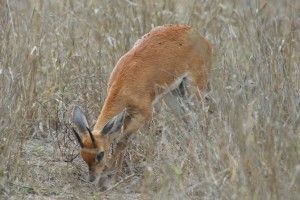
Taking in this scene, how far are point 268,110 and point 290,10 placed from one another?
2.06 metres

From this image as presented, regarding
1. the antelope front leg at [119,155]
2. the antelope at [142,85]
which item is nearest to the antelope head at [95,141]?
the antelope at [142,85]

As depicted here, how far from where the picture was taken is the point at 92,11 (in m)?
9.43

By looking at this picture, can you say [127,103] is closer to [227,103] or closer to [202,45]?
[202,45]

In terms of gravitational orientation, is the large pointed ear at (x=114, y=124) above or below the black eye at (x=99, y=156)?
above

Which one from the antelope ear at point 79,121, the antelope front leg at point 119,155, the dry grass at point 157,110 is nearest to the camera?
the dry grass at point 157,110

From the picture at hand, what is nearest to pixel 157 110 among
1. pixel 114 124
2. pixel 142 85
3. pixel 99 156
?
pixel 142 85

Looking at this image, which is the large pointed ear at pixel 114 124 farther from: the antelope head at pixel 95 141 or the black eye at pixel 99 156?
the black eye at pixel 99 156

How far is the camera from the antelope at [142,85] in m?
6.71

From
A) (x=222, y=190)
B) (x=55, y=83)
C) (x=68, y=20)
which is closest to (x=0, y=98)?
(x=55, y=83)

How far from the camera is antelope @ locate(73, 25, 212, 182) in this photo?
22.0ft

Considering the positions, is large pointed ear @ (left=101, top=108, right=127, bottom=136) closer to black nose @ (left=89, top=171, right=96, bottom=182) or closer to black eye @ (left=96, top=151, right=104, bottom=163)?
black eye @ (left=96, top=151, right=104, bottom=163)

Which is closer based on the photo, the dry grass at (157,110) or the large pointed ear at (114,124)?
the dry grass at (157,110)

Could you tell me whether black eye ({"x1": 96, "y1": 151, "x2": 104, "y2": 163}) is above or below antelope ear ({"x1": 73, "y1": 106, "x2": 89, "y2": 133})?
below

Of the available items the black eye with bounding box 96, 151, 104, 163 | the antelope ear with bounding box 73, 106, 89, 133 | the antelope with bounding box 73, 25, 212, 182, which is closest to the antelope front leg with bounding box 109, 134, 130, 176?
the antelope with bounding box 73, 25, 212, 182
